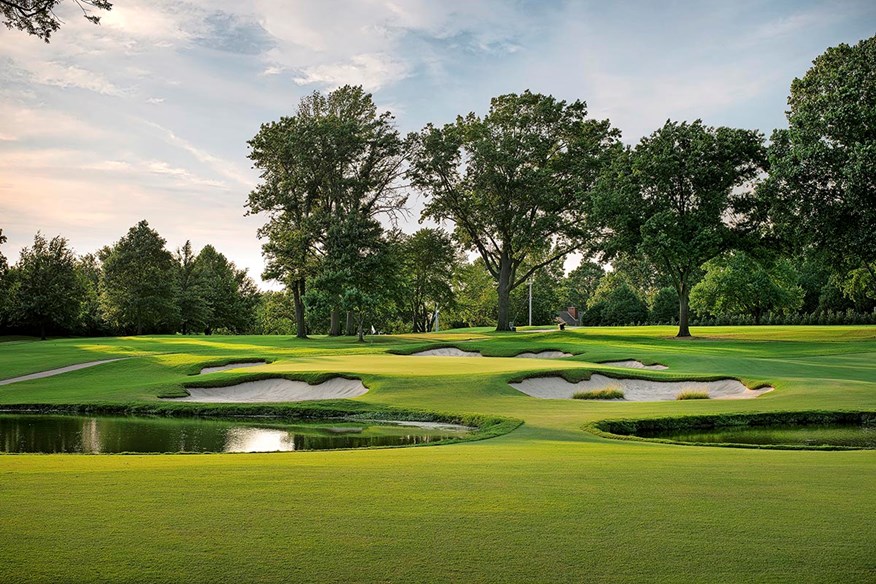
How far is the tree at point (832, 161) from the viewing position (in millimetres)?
37312

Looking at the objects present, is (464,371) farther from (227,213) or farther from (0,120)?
(227,213)

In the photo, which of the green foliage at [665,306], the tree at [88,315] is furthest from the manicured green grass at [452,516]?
the green foliage at [665,306]

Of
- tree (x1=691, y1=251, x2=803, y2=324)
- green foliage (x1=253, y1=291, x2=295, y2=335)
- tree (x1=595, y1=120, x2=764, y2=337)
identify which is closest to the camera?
tree (x1=595, y1=120, x2=764, y2=337)

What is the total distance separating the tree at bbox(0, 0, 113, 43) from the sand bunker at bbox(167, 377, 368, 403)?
633 inches

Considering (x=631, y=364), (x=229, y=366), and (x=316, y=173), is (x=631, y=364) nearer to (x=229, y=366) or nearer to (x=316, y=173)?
(x=229, y=366)

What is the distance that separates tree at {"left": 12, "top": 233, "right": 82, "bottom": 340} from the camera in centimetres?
6988

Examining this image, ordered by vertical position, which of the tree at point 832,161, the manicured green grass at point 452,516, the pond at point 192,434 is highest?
the tree at point 832,161

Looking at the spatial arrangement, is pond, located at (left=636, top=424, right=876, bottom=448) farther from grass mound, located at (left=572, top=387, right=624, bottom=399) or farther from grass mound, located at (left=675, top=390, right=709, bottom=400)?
grass mound, located at (left=572, top=387, right=624, bottom=399)

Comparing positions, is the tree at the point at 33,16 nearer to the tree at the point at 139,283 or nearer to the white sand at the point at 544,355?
the white sand at the point at 544,355

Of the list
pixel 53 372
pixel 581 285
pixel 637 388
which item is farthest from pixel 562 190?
pixel 581 285

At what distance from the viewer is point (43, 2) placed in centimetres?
1277

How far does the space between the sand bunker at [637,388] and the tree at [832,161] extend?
55.3 ft

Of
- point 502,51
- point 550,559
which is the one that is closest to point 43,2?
point 550,559

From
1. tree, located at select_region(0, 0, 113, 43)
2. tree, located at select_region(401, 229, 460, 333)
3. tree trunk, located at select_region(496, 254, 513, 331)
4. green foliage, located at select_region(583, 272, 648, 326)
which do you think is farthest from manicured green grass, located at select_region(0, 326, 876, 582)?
green foliage, located at select_region(583, 272, 648, 326)
